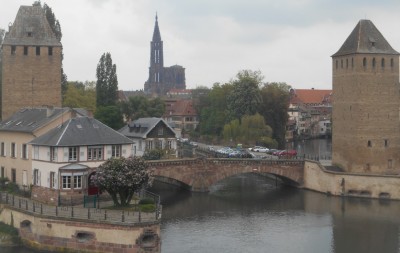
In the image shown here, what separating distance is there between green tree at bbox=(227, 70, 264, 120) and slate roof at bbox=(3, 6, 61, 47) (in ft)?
143

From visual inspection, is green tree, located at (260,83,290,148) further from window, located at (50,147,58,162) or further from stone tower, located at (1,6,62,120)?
window, located at (50,147,58,162)

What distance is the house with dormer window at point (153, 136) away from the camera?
75375 mm

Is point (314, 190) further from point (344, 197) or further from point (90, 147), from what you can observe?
point (90, 147)

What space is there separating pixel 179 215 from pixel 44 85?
20895mm

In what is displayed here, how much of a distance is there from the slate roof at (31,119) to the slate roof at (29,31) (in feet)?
27.5

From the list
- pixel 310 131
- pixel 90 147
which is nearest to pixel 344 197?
pixel 90 147

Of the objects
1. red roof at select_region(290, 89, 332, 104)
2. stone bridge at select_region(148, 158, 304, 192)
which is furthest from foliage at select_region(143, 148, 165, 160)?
red roof at select_region(290, 89, 332, 104)

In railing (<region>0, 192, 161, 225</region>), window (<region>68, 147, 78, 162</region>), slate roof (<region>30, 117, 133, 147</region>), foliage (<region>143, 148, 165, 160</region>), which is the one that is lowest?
railing (<region>0, 192, 161, 225</region>)

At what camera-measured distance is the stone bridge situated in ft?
206

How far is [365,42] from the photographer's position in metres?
67.8

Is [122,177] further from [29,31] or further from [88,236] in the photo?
[29,31]

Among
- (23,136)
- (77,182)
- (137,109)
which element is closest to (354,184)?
(77,182)

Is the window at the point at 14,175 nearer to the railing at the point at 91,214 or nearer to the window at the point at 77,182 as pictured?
A: the railing at the point at 91,214

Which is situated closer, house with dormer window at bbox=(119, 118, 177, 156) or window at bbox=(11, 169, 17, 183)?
window at bbox=(11, 169, 17, 183)
